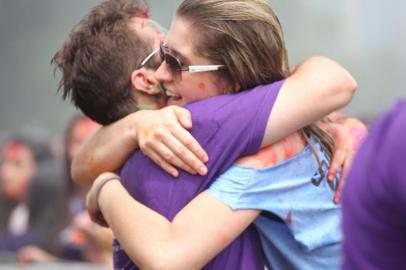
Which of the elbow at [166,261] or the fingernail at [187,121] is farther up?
the fingernail at [187,121]

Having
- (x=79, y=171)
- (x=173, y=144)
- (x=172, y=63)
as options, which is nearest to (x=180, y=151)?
(x=173, y=144)

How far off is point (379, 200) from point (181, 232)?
0.90 meters

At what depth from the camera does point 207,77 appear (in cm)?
277

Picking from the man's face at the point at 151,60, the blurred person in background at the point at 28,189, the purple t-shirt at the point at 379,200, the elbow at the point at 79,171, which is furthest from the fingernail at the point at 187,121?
the blurred person in background at the point at 28,189

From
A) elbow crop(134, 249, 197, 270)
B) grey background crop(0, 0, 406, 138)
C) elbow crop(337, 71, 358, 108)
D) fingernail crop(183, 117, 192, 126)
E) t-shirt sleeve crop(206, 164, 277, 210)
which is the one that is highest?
elbow crop(337, 71, 358, 108)

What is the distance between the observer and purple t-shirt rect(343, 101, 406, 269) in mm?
1689

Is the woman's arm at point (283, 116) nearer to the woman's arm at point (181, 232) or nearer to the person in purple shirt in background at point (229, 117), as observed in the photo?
the person in purple shirt in background at point (229, 117)

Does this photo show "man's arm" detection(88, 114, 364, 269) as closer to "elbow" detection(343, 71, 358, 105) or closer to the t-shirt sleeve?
the t-shirt sleeve

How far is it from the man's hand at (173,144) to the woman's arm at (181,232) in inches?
4.0

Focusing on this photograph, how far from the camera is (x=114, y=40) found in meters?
3.09

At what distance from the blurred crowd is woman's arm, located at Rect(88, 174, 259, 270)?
165 inches

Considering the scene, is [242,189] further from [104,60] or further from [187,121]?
[104,60]

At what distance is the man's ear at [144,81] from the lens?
10.0 ft

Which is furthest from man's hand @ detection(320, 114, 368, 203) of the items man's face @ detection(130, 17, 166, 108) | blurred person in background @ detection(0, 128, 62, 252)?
blurred person in background @ detection(0, 128, 62, 252)
